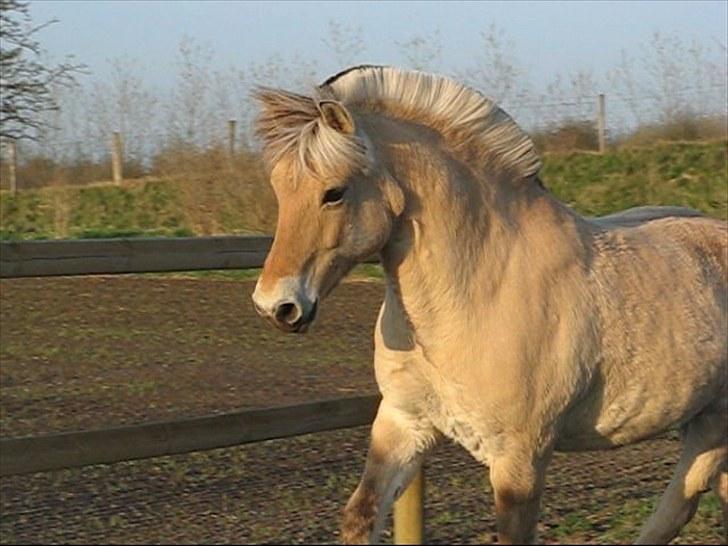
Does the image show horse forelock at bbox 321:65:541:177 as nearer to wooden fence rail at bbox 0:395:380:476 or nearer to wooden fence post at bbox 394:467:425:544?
wooden fence post at bbox 394:467:425:544

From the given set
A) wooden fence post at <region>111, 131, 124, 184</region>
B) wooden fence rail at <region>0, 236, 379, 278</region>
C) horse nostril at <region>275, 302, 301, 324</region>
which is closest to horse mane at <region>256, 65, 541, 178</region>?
horse nostril at <region>275, 302, 301, 324</region>

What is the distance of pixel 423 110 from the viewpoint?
14.1ft

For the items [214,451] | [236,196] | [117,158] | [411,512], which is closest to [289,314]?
[411,512]

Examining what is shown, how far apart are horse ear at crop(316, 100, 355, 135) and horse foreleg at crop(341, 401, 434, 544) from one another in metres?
0.92

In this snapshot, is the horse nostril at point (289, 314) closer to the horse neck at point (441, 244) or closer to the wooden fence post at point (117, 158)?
the horse neck at point (441, 244)

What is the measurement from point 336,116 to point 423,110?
413 mm

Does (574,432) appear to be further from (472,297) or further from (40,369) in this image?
(40,369)

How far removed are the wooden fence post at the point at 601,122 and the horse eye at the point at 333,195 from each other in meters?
17.3

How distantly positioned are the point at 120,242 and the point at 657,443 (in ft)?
13.0

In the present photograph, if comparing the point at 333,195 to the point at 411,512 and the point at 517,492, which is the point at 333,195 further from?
the point at 411,512

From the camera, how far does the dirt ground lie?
18.7ft

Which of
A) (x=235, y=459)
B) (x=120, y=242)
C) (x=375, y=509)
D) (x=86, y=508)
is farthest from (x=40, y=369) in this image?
(x=375, y=509)

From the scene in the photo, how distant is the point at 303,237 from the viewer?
389 centimetres

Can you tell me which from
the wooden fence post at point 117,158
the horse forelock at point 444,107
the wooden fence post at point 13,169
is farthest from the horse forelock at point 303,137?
the wooden fence post at point 13,169
